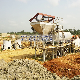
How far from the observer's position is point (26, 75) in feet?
29.2

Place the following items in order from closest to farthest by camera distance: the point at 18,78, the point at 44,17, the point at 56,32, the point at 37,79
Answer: the point at 18,78 → the point at 37,79 → the point at 44,17 → the point at 56,32

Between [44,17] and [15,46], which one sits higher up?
[44,17]

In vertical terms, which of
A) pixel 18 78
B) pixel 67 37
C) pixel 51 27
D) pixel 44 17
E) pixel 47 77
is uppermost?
pixel 44 17

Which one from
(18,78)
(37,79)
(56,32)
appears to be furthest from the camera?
(56,32)

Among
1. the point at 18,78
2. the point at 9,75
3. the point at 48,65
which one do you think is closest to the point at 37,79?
the point at 18,78

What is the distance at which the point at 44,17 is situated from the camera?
18.3 m

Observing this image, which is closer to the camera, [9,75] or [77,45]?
[9,75]

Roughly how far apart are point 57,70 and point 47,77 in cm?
451

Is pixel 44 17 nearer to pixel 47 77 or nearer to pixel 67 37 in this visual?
pixel 67 37

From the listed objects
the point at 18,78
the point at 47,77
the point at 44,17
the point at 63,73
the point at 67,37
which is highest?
the point at 44,17

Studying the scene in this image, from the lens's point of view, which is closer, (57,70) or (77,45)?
(57,70)

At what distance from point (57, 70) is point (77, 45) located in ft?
40.8

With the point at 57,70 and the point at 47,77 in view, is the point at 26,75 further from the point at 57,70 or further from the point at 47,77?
the point at 57,70

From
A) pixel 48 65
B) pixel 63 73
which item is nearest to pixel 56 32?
pixel 48 65
